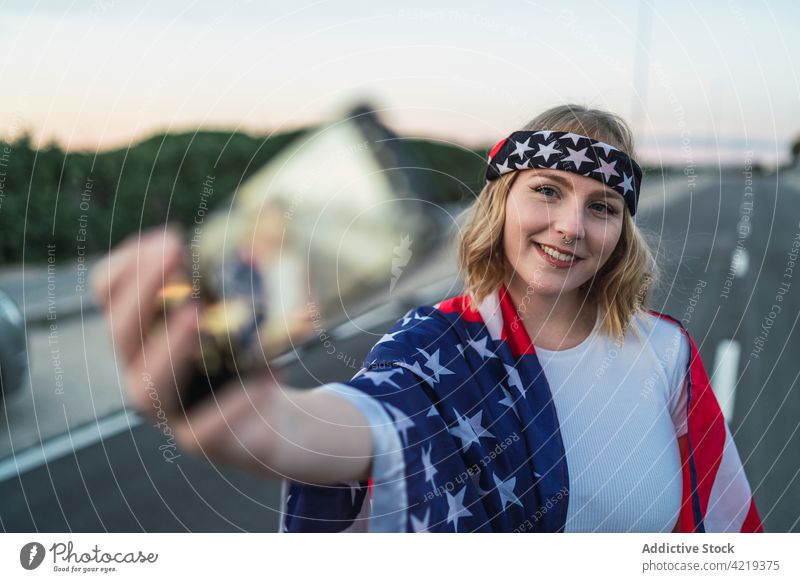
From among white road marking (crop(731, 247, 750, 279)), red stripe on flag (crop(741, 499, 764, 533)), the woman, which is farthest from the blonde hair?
white road marking (crop(731, 247, 750, 279))

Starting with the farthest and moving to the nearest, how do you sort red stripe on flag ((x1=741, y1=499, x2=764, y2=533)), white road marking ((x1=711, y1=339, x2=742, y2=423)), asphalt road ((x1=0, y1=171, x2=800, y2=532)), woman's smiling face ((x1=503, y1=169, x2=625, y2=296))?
white road marking ((x1=711, y1=339, x2=742, y2=423)) → asphalt road ((x1=0, y1=171, x2=800, y2=532)) → red stripe on flag ((x1=741, y1=499, x2=764, y2=533)) → woman's smiling face ((x1=503, y1=169, x2=625, y2=296))

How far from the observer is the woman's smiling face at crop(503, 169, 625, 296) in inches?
31.1

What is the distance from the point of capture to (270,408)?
1.26ft

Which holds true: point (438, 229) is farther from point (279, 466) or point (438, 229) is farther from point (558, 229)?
point (279, 466)

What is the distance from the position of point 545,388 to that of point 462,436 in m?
0.13

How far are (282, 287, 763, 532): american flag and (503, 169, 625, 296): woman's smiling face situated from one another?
54 mm

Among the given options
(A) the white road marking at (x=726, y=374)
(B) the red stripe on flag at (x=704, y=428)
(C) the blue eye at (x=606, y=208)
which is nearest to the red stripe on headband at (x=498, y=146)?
(C) the blue eye at (x=606, y=208)

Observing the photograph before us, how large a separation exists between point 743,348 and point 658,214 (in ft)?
12.4

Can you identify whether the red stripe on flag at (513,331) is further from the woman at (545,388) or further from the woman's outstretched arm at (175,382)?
the woman's outstretched arm at (175,382)

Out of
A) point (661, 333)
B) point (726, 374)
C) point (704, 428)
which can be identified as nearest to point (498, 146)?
point (661, 333)

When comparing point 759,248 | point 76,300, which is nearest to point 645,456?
point 76,300

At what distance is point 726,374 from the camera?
3.03m

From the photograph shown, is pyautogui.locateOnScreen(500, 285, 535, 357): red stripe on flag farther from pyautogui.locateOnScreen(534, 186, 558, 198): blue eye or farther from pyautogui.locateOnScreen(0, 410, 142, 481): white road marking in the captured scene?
pyautogui.locateOnScreen(0, 410, 142, 481): white road marking

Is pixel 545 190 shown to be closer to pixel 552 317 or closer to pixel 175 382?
pixel 552 317
